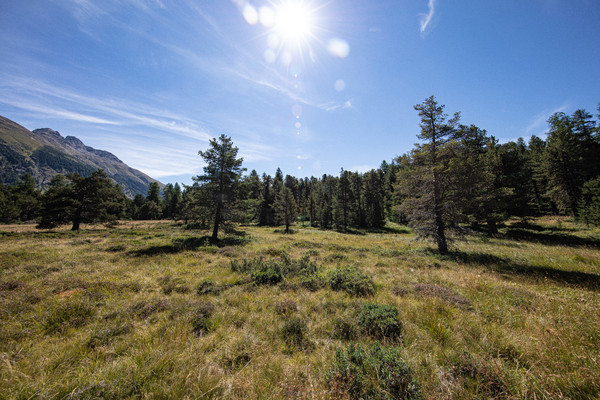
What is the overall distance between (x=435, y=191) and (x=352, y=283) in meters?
11.5

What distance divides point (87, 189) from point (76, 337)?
119ft

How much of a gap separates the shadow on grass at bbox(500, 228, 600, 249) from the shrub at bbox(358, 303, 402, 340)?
2579 cm

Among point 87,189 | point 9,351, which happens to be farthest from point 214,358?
point 87,189

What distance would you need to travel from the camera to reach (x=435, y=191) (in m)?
14.4

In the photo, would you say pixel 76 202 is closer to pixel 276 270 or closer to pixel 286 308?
pixel 276 270

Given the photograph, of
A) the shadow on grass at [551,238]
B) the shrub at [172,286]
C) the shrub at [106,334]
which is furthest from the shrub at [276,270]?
the shadow on grass at [551,238]

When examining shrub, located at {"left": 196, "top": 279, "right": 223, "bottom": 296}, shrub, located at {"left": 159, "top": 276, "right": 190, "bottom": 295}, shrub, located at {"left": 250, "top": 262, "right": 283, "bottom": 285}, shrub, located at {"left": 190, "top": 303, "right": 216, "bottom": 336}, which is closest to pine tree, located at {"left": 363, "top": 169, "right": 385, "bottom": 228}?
shrub, located at {"left": 250, "top": 262, "right": 283, "bottom": 285}

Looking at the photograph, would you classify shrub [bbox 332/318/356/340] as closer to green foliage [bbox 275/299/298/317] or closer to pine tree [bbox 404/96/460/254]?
green foliage [bbox 275/299/298/317]

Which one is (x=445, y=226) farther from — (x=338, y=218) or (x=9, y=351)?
(x=338, y=218)

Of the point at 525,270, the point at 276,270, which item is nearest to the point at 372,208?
the point at 525,270

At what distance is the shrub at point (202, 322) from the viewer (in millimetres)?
4761

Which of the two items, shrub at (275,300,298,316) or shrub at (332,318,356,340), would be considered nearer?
shrub at (332,318,356,340)

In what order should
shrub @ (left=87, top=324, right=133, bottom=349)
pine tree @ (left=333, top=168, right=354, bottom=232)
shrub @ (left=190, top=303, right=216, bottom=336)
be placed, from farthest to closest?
1. pine tree @ (left=333, top=168, right=354, bottom=232)
2. shrub @ (left=190, top=303, right=216, bottom=336)
3. shrub @ (left=87, top=324, right=133, bottom=349)

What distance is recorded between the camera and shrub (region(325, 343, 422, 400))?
2736 mm
